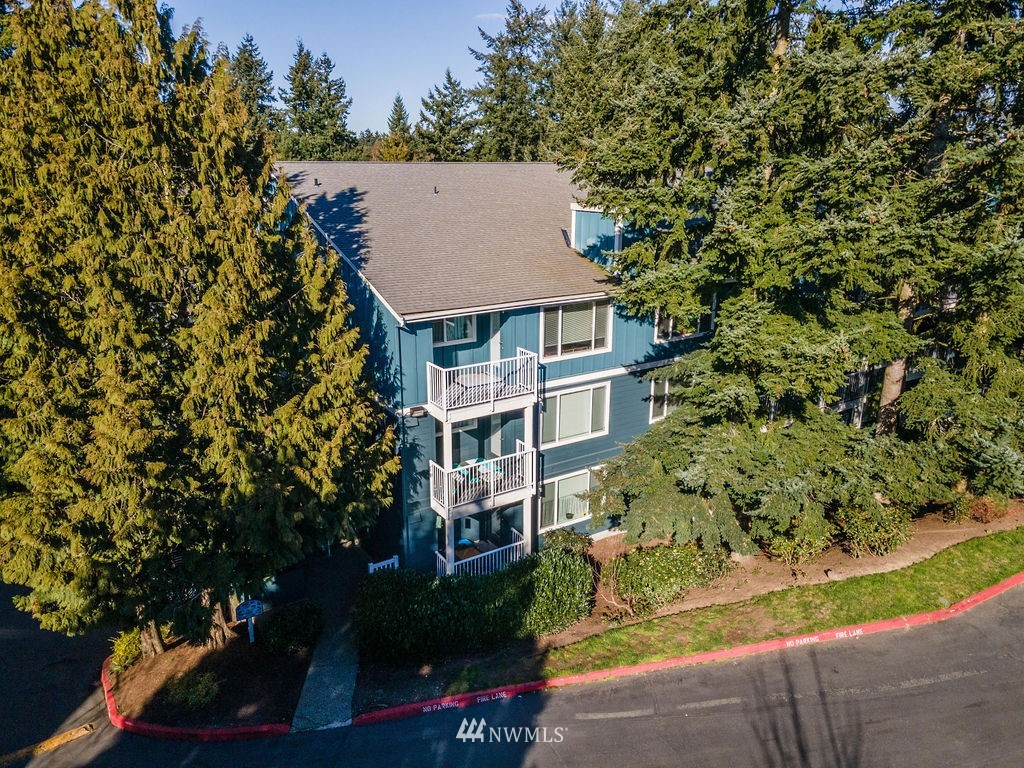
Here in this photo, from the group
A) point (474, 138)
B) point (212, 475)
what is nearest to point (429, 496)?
point (212, 475)

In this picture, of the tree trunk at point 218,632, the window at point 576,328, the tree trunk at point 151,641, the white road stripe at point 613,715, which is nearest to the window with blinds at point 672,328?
the window at point 576,328

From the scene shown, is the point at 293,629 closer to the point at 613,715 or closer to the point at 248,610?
the point at 248,610

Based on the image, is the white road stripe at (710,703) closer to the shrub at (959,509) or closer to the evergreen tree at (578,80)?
the shrub at (959,509)

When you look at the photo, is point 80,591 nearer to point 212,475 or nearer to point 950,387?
point 212,475

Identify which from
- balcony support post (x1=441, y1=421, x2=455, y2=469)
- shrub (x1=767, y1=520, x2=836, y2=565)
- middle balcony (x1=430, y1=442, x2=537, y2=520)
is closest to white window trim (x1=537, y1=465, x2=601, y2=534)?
middle balcony (x1=430, y1=442, x2=537, y2=520)

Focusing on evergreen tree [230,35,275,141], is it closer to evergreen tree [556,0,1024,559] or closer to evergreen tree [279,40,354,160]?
evergreen tree [279,40,354,160]
